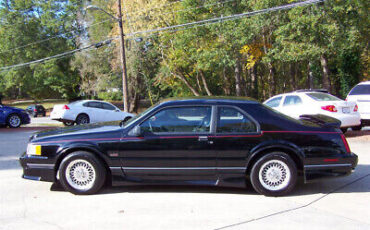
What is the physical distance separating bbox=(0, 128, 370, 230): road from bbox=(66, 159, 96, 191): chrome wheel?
0.19 metres

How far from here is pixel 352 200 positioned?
16.7ft

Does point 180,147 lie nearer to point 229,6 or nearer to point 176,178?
point 176,178

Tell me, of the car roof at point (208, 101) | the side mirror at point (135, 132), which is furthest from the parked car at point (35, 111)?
the car roof at point (208, 101)

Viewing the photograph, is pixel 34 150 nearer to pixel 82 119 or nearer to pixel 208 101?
pixel 208 101

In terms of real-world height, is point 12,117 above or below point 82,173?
above

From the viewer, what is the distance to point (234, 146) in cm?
512

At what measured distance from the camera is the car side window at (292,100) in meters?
11.1

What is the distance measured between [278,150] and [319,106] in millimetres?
5941

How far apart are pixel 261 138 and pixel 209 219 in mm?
1534

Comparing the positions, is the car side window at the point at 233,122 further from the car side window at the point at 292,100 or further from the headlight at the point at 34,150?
the car side window at the point at 292,100

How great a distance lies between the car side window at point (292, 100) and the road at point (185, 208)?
5256 millimetres

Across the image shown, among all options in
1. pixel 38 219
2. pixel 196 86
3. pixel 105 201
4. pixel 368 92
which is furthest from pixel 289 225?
pixel 196 86

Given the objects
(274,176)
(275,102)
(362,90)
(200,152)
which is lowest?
(274,176)

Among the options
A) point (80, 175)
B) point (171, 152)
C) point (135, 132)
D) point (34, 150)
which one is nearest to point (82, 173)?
point (80, 175)
